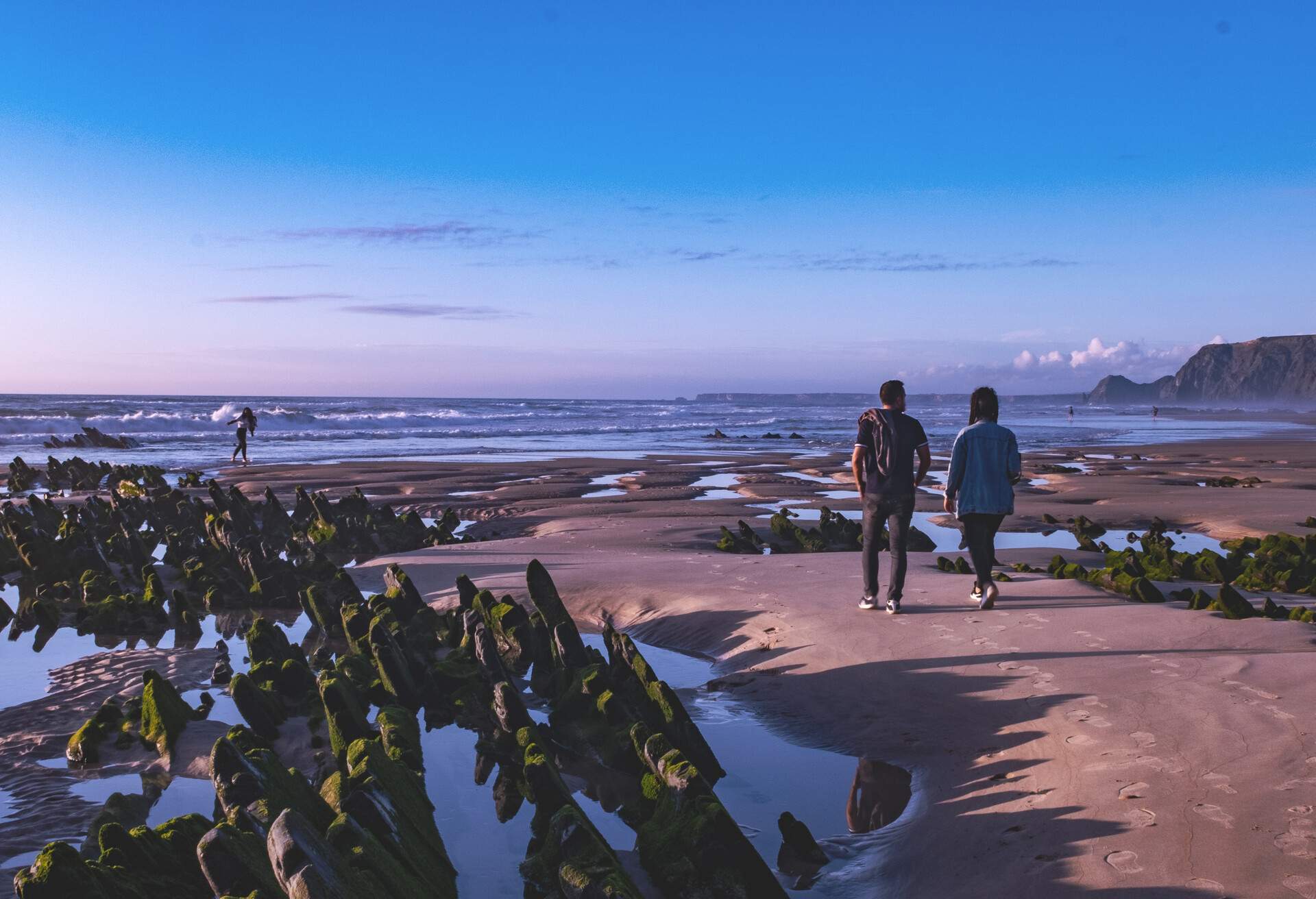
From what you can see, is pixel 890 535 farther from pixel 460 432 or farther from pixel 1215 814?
pixel 460 432

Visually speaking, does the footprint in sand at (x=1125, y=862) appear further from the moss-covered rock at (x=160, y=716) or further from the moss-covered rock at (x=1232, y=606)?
the moss-covered rock at (x=160, y=716)

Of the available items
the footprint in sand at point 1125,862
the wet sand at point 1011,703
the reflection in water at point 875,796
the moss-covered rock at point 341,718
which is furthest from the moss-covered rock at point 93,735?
the footprint in sand at point 1125,862

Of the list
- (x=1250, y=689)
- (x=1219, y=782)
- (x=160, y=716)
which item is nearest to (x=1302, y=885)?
(x=1219, y=782)

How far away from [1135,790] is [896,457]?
413cm

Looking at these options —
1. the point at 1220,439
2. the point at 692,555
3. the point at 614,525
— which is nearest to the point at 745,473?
the point at 614,525

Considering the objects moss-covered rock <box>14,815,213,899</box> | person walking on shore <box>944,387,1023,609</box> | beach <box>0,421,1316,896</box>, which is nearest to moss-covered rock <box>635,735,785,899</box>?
beach <box>0,421,1316,896</box>

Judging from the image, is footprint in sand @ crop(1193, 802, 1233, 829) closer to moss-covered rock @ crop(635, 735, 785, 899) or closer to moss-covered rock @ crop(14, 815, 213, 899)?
moss-covered rock @ crop(635, 735, 785, 899)

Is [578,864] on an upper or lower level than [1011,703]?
upper

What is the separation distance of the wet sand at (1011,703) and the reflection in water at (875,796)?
0.08 m

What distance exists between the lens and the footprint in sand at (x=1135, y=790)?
413cm

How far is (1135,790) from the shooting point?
4.19 m

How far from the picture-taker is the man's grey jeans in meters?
7.99

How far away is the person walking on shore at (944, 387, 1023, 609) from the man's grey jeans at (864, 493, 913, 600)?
15.6 inches

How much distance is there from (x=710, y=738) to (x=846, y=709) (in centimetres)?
94
